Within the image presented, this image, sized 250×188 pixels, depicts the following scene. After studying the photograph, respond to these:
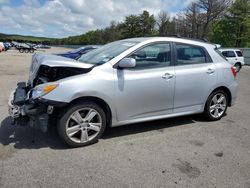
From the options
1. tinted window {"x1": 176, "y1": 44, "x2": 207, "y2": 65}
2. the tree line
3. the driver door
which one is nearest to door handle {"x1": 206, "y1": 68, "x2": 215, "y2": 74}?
tinted window {"x1": 176, "y1": 44, "x2": 207, "y2": 65}

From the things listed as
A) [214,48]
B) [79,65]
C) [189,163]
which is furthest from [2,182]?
[214,48]

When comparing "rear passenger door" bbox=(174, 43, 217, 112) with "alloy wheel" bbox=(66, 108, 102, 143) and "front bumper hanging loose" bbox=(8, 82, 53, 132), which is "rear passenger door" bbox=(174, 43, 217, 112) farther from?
"front bumper hanging loose" bbox=(8, 82, 53, 132)

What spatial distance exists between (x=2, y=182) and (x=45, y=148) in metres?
0.94

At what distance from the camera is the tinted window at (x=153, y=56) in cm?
416

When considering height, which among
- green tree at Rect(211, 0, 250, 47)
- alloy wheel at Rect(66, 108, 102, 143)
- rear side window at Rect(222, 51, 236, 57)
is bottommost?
alloy wheel at Rect(66, 108, 102, 143)

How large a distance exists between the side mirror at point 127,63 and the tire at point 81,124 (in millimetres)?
754

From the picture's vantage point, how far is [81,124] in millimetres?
3773

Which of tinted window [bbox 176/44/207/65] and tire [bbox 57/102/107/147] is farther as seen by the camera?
tinted window [bbox 176/44/207/65]

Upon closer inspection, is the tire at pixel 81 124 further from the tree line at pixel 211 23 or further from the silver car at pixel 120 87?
the tree line at pixel 211 23

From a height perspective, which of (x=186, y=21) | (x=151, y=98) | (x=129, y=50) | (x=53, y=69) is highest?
(x=186, y=21)

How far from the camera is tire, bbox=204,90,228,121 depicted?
5.06 metres

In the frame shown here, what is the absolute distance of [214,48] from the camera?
5137 millimetres

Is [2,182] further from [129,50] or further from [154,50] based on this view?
[154,50]

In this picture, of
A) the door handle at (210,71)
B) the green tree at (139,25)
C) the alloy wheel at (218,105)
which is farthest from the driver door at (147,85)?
the green tree at (139,25)
